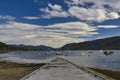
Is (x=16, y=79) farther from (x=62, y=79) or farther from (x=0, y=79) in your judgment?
(x=62, y=79)

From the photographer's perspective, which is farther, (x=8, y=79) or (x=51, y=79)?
(x=8, y=79)

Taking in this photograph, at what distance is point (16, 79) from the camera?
26500mm

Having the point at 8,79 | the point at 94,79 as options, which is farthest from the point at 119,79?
the point at 8,79

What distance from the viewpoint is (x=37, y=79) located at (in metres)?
23.1

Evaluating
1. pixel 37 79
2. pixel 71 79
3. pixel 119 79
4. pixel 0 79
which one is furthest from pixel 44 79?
pixel 119 79

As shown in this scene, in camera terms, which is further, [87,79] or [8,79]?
[8,79]

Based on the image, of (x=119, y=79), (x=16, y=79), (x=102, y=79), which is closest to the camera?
(x=102, y=79)

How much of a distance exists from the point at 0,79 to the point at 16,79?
5.22 ft

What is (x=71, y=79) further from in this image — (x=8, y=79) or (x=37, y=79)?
(x=8, y=79)

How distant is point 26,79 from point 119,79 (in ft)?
39.8

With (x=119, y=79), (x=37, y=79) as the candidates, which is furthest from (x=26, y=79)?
(x=119, y=79)

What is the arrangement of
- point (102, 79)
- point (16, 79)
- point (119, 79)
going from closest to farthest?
point (102, 79)
point (16, 79)
point (119, 79)

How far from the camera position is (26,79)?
907 inches

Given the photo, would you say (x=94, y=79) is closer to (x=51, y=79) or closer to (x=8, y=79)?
(x=51, y=79)
